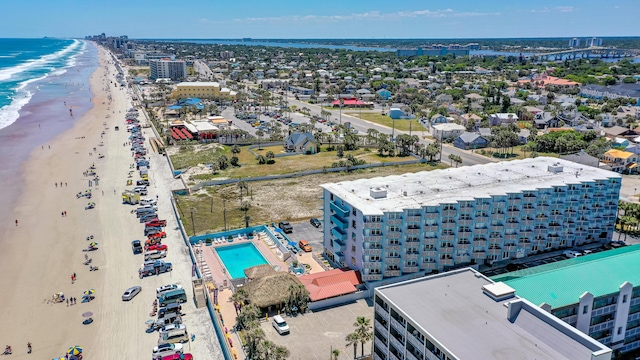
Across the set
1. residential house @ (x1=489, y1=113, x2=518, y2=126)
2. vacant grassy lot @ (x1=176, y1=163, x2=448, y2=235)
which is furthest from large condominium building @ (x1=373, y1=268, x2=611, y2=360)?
residential house @ (x1=489, y1=113, x2=518, y2=126)

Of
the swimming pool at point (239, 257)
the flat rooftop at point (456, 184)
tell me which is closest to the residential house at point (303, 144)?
the swimming pool at point (239, 257)

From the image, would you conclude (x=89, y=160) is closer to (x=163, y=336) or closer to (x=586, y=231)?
(x=163, y=336)

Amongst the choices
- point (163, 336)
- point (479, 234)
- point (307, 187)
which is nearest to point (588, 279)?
point (479, 234)

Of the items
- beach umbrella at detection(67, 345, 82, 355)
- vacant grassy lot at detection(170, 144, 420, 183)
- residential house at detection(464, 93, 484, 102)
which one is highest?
residential house at detection(464, 93, 484, 102)

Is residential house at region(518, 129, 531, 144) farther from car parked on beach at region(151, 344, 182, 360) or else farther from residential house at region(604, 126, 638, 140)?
car parked on beach at region(151, 344, 182, 360)

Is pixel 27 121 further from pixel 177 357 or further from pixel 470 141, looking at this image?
pixel 177 357

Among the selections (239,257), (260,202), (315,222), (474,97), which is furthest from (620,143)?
(239,257)
